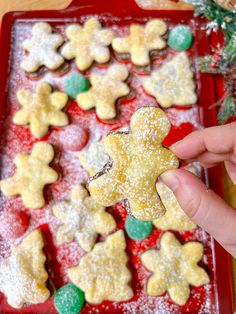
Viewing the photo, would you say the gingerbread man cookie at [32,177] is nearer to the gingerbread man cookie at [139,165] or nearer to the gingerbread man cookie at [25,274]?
the gingerbread man cookie at [25,274]

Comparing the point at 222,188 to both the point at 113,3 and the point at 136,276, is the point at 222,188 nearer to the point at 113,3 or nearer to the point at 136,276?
the point at 136,276

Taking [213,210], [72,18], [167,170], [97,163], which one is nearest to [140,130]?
[167,170]

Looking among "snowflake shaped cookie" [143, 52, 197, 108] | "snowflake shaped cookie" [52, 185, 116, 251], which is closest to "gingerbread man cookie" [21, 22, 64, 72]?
"snowflake shaped cookie" [143, 52, 197, 108]

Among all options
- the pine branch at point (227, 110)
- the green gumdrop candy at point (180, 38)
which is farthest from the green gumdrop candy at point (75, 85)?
the pine branch at point (227, 110)

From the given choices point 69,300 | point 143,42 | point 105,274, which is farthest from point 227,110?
point 69,300

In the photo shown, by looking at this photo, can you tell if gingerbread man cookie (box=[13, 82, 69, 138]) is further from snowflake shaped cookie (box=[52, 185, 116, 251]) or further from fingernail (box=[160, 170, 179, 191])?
fingernail (box=[160, 170, 179, 191])

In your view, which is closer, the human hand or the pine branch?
the human hand

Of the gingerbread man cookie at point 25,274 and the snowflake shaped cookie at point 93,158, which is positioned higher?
the snowflake shaped cookie at point 93,158
